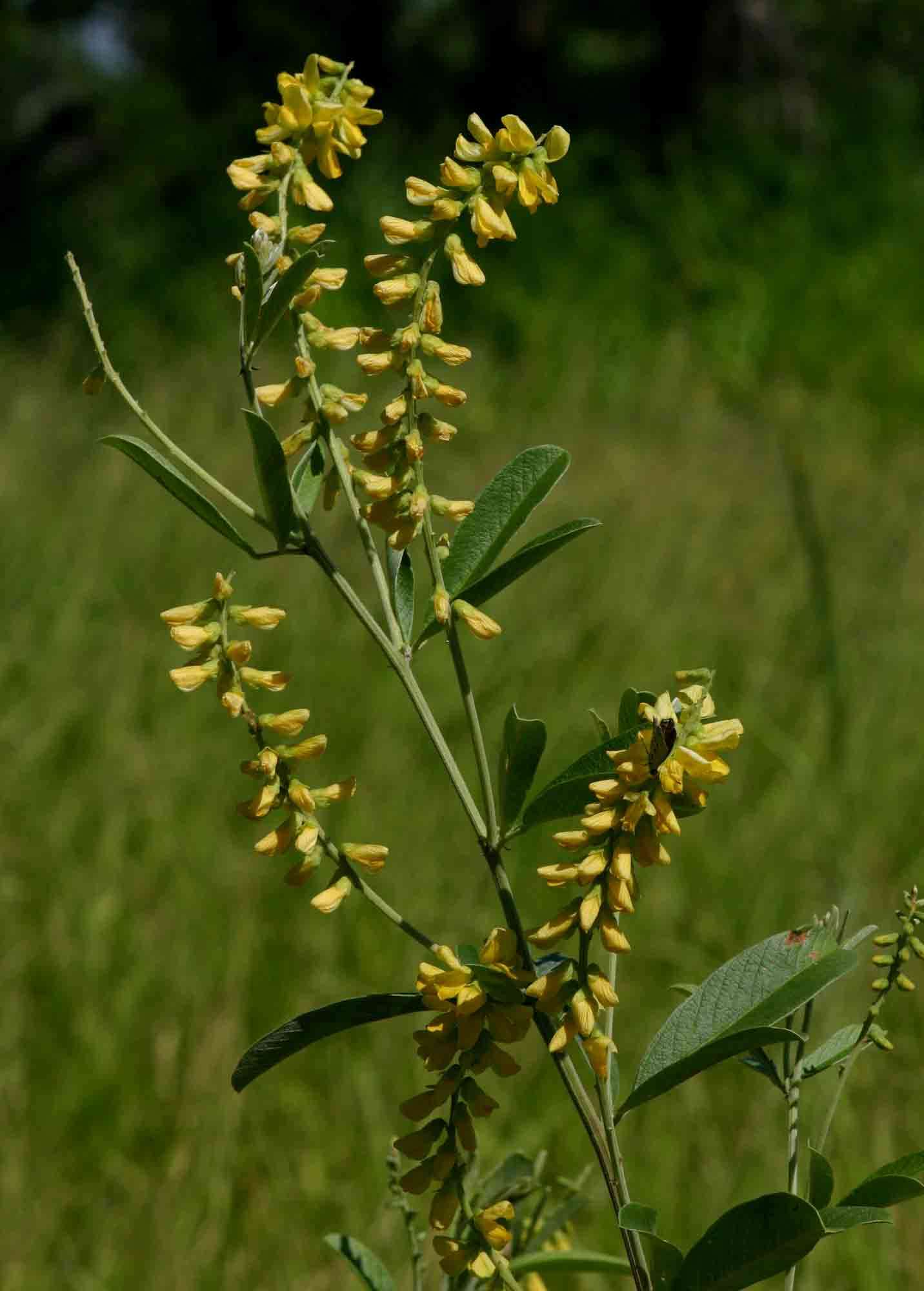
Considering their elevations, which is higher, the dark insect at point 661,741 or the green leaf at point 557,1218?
the dark insect at point 661,741

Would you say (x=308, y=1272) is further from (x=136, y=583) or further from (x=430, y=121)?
(x=430, y=121)

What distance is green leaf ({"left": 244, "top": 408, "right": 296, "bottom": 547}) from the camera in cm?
51

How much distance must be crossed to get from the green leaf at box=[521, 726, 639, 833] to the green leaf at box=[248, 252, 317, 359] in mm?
196

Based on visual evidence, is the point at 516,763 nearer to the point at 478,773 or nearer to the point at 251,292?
the point at 478,773

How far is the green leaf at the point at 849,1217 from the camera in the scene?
0.48 m

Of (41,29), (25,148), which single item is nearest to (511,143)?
(25,148)

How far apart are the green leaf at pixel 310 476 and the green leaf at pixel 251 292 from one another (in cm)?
6

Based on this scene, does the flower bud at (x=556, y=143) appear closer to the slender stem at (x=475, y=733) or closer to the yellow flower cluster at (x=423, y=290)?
the yellow flower cluster at (x=423, y=290)

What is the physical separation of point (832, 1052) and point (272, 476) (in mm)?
345

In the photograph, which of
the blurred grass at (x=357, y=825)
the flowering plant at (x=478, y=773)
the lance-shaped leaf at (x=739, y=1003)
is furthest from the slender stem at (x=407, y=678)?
the blurred grass at (x=357, y=825)

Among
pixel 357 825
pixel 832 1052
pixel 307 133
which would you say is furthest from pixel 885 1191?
pixel 357 825

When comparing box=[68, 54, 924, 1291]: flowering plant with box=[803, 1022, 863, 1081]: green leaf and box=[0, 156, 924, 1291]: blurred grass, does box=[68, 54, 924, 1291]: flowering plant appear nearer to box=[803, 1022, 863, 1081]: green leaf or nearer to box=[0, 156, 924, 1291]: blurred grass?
box=[803, 1022, 863, 1081]: green leaf

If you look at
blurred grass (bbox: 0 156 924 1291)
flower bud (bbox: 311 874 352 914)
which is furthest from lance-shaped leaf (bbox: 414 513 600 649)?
blurred grass (bbox: 0 156 924 1291)

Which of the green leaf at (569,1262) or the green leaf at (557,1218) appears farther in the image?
the green leaf at (557,1218)
